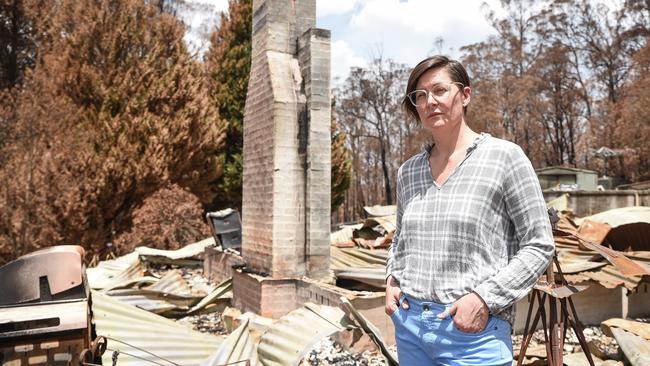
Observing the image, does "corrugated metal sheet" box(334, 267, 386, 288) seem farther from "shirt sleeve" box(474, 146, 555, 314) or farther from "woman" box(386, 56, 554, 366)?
"shirt sleeve" box(474, 146, 555, 314)

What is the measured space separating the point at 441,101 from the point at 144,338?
4.18m

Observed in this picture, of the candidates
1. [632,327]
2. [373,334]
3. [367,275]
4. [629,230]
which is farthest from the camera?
[629,230]

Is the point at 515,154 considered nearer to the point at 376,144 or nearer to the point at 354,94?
the point at 354,94

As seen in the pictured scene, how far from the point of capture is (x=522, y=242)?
1742 mm

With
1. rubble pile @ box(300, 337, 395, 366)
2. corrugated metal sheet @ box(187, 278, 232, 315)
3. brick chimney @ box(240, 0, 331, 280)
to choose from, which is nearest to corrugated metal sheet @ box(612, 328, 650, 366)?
rubble pile @ box(300, 337, 395, 366)

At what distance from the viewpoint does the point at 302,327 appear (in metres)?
4.23

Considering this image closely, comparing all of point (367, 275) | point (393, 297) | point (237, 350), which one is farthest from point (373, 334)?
point (367, 275)

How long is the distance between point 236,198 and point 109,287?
11.8m

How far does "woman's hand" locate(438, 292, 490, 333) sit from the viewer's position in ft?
5.50

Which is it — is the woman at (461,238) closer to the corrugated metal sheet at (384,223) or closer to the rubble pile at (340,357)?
the rubble pile at (340,357)

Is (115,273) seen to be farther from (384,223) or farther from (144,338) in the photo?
(144,338)

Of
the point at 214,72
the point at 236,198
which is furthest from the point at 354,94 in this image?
the point at 236,198

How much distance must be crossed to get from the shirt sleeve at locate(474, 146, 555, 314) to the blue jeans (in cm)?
11

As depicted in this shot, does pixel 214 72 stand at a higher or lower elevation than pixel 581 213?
higher
